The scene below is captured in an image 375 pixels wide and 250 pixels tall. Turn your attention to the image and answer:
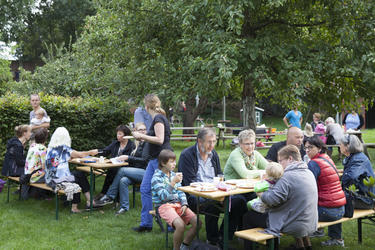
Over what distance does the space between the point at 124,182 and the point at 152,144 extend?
138 centimetres

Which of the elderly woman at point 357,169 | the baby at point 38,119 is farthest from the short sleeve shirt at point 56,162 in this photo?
the elderly woman at point 357,169

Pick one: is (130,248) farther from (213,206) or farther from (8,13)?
(8,13)

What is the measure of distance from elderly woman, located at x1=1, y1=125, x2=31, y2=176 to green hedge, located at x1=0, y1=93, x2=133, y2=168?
1.28m

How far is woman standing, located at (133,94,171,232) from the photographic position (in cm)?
551

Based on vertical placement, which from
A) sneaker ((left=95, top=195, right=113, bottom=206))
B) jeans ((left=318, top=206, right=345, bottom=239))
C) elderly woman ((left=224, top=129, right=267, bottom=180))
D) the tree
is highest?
the tree

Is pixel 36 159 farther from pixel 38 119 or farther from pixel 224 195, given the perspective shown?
pixel 224 195

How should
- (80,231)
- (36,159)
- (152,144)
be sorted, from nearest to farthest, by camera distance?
1. (152,144)
2. (80,231)
3. (36,159)

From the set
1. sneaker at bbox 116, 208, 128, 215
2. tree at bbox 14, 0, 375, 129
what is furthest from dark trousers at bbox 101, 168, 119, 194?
tree at bbox 14, 0, 375, 129

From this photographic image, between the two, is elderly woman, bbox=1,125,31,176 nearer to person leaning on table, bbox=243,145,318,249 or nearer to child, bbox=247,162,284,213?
child, bbox=247,162,284,213

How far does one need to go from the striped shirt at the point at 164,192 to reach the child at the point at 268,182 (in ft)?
2.98

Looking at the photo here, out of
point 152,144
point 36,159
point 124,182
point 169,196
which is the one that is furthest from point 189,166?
A: point 36,159

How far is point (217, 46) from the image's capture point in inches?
282

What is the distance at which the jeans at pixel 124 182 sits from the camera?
6676 mm

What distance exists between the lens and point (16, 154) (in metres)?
→ 7.36
